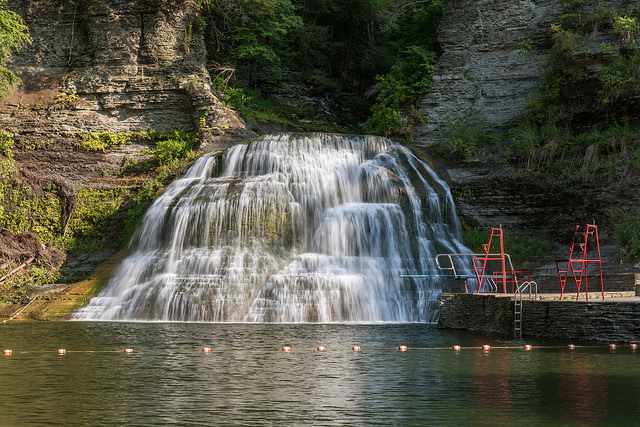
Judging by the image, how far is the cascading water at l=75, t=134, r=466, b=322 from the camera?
86.8ft

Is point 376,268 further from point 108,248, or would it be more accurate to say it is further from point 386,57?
point 386,57

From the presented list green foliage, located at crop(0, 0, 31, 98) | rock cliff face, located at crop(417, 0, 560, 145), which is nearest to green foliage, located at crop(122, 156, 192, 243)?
green foliage, located at crop(0, 0, 31, 98)

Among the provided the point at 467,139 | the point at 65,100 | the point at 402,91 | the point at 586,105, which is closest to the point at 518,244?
the point at 467,139

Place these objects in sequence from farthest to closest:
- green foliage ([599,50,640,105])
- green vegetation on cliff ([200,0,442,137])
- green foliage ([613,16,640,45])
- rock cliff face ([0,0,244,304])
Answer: green vegetation on cliff ([200,0,442,137]) < rock cliff face ([0,0,244,304]) < green foliage ([613,16,640,45]) < green foliage ([599,50,640,105])

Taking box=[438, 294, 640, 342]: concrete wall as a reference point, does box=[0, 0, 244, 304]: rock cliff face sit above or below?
above

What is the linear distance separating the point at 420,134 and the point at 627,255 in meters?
13.1

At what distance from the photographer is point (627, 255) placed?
28047mm

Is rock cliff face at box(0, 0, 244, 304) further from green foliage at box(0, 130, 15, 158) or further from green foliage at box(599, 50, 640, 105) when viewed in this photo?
green foliage at box(599, 50, 640, 105)

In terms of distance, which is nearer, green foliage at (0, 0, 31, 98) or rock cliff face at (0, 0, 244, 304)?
green foliage at (0, 0, 31, 98)

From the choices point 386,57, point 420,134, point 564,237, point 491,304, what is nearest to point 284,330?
point 491,304

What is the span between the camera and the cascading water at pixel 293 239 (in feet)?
86.8

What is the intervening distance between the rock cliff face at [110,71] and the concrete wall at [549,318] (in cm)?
1765

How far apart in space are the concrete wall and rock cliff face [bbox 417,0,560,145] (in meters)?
16.7

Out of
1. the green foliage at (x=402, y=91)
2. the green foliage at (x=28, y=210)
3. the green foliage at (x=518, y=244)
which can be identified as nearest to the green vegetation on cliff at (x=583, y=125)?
the green foliage at (x=518, y=244)
